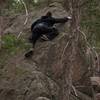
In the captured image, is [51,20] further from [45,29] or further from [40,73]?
[40,73]

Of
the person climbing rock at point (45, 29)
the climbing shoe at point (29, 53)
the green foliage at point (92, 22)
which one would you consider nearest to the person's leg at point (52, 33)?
the person climbing rock at point (45, 29)

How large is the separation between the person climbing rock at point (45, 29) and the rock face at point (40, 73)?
0.53ft

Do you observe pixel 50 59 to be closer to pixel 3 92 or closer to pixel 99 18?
pixel 3 92

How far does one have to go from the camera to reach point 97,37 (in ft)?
41.6

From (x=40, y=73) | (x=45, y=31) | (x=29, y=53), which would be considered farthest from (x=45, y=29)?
(x=40, y=73)

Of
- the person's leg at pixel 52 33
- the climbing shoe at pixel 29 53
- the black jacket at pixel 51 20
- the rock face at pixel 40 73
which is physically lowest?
the rock face at pixel 40 73

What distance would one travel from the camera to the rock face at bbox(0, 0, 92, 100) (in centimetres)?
1003

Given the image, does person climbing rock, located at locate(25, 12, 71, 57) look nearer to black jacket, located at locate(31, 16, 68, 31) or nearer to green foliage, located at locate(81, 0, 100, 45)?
black jacket, located at locate(31, 16, 68, 31)

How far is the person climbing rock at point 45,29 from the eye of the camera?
11.5m

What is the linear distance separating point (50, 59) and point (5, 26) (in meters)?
3.50

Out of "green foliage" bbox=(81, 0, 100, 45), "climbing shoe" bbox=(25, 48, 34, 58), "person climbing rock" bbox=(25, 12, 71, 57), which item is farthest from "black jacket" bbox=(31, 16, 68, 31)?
"climbing shoe" bbox=(25, 48, 34, 58)

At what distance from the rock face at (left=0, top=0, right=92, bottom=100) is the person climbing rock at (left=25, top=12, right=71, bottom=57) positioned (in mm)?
161

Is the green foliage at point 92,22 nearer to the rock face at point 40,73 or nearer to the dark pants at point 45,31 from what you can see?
the rock face at point 40,73

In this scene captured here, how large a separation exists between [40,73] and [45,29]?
65.4 inches
